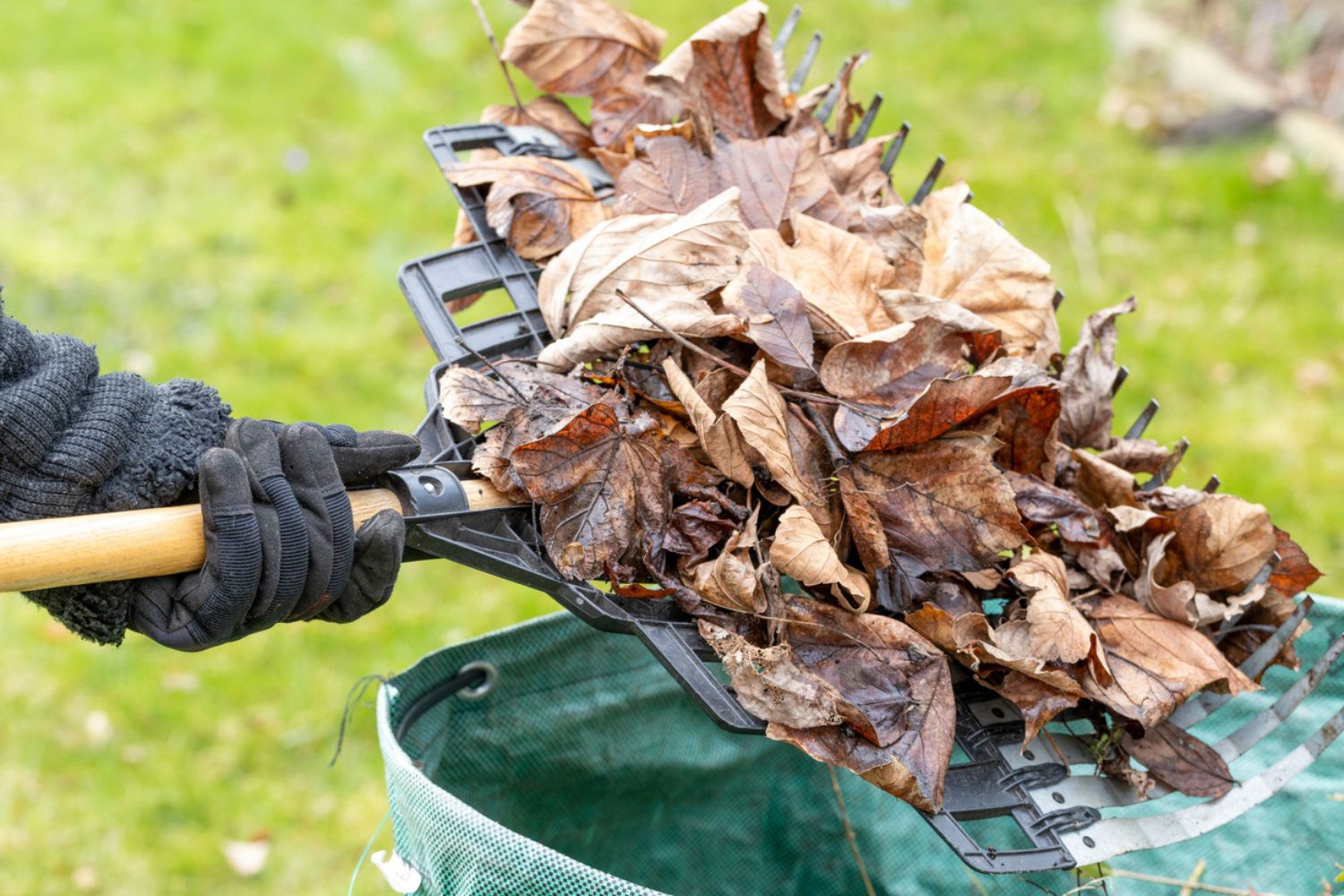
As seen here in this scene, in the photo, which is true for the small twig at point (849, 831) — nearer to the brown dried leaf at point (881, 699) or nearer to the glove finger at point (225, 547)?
the brown dried leaf at point (881, 699)

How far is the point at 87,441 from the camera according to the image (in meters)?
0.96

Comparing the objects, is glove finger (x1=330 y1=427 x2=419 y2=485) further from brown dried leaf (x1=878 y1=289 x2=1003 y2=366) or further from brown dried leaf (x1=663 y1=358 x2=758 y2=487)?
brown dried leaf (x1=878 y1=289 x2=1003 y2=366)

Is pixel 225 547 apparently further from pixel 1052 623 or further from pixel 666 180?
pixel 1052 623

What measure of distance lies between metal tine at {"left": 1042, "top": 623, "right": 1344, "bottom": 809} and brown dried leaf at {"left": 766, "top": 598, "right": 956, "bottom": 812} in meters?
0.15

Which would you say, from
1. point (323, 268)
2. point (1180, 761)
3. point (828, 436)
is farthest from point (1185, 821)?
point (323, 268)

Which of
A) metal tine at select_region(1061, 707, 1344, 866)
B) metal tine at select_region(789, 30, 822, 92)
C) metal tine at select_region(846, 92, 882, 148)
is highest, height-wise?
metal tine at select_region(789, 30, 822, 92)

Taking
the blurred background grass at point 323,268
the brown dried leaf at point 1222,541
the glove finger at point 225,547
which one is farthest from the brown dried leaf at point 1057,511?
the blurred background grass at point 323,268

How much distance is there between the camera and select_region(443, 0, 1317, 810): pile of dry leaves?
1.11m

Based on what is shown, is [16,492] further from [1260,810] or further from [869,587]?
[1260,810]

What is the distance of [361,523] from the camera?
104cm

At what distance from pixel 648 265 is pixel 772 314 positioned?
144 millimetres

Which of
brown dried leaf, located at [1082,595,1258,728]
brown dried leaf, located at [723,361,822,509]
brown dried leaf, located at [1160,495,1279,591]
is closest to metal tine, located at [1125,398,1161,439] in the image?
brown dried leaf, located at [1160,495,1279,591]

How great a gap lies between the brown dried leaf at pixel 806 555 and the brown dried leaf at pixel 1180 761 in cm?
36

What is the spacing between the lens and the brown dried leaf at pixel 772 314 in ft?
3.88
